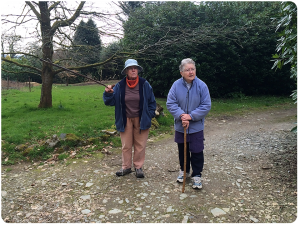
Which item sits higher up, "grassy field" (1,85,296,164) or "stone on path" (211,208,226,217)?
"grassy field" (1,85,296,164)

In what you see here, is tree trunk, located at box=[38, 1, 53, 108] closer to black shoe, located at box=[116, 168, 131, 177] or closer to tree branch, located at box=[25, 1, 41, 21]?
tree branch, located at box=[25, 1, 41, 21]

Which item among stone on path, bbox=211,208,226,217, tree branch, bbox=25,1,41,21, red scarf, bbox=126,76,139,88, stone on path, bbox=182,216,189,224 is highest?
tree branch, bbox=25,1,41,21

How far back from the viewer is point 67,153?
5125 mm

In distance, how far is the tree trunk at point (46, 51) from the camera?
7012 mm

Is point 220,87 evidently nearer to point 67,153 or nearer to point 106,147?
point 106,147

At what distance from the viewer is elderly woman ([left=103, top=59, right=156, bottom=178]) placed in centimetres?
385

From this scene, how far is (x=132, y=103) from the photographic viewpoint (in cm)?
392

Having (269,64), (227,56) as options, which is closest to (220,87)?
(227,56)

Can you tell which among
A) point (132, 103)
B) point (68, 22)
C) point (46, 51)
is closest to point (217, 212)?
point (132, 103)

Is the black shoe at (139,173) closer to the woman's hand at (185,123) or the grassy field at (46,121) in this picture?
the woman's hand at (185,123)

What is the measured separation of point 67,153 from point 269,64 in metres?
11.5

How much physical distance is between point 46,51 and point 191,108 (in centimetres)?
601

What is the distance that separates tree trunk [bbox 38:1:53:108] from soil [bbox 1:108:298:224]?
4172 mm

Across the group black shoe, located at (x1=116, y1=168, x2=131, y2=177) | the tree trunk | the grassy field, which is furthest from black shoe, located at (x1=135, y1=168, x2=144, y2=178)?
the tree trunk
